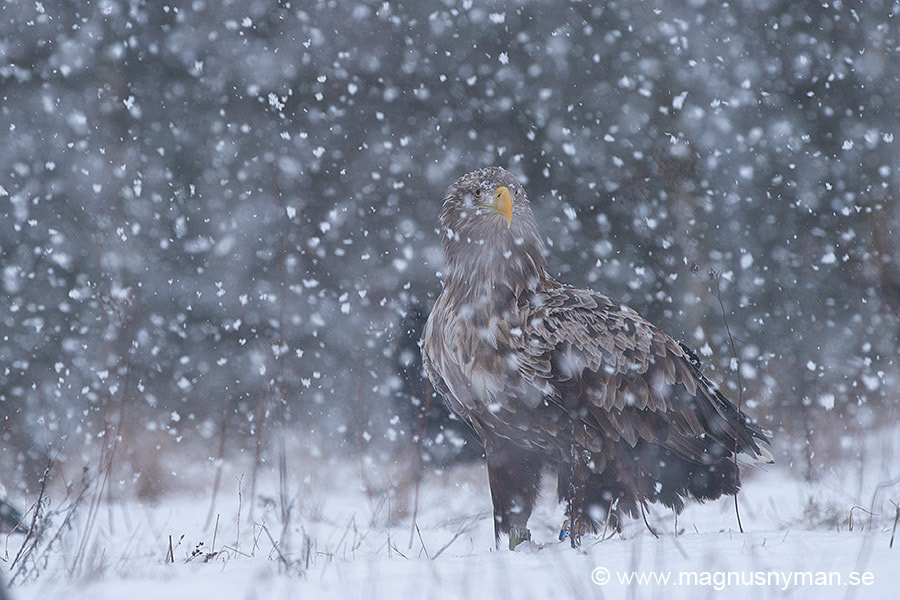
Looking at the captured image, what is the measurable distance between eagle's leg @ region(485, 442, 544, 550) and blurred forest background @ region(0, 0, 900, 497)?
2.06m

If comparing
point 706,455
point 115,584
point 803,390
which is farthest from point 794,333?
point 115,584

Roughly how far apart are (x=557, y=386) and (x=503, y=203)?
3.18 ft

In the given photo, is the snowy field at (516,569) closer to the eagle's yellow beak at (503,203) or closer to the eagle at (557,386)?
the eagle at (557,386)

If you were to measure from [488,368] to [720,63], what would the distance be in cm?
439

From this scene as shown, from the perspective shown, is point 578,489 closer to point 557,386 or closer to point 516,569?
point 557,386

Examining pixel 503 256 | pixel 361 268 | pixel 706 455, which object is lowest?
pixel 706 455

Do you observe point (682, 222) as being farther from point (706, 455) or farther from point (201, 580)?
point (201, 580)

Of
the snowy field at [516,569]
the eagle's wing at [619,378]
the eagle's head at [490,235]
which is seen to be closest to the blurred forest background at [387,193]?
the eagle's head at [490,235]

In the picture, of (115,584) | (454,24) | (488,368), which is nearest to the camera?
(115,584)

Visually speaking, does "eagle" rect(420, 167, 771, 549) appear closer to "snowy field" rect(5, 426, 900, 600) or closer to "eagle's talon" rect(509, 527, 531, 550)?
"eagle's talon" rect(509, 527, 531, 550)

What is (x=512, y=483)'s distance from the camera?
3779 mm

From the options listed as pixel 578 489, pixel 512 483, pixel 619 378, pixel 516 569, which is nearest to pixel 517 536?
pixel 512 483

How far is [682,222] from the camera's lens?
20.0 ft

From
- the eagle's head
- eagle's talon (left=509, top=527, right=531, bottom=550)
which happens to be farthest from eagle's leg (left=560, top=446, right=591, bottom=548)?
the eagle's head
